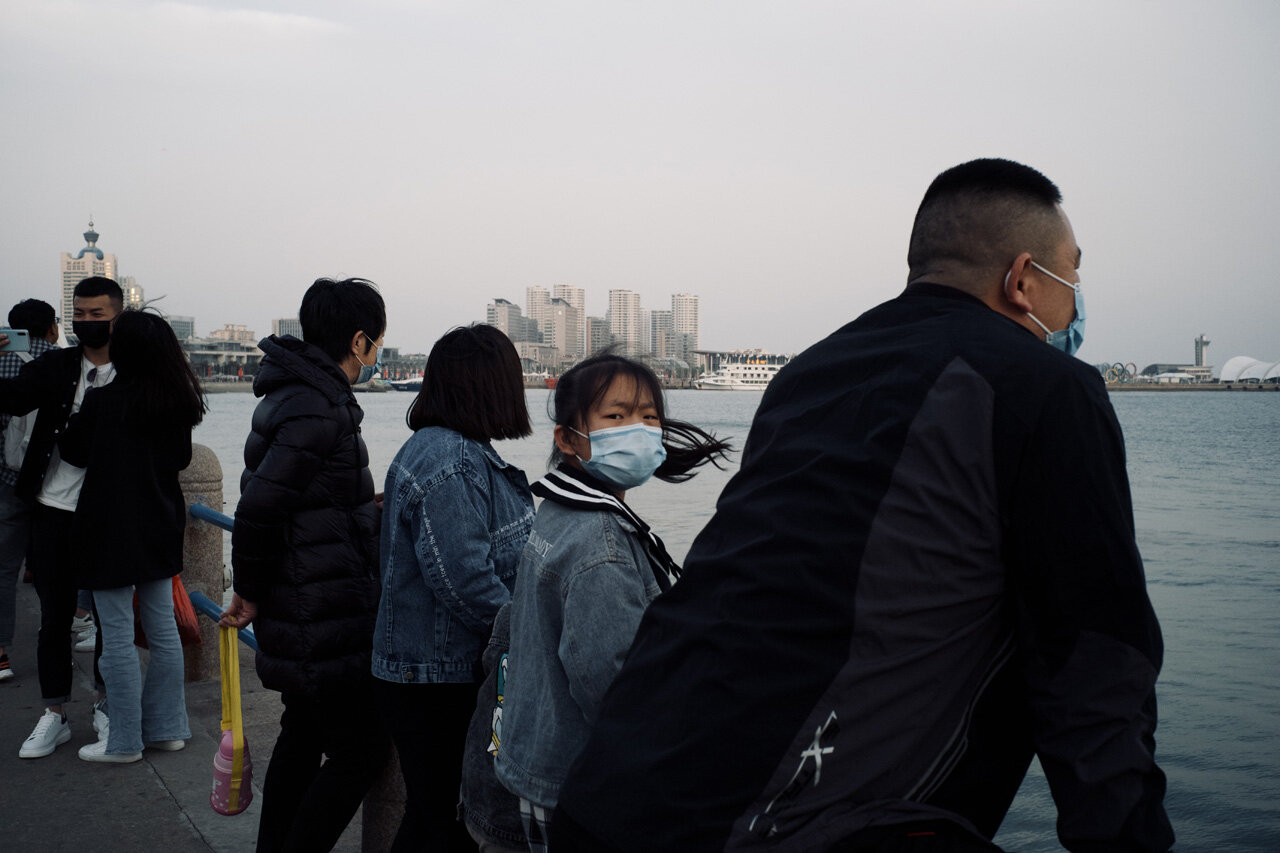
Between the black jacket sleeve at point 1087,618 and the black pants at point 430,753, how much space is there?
1924 millimetres

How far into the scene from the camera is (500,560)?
3020 mm

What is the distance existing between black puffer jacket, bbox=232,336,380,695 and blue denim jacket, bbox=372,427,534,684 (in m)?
0.29

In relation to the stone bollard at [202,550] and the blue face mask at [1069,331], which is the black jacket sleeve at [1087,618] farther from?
the stone bollard at [202,550]

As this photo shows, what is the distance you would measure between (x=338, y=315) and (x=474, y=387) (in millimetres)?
811

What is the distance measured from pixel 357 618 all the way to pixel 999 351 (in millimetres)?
2471

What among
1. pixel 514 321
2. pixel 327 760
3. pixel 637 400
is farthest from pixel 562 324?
pixel 637 400

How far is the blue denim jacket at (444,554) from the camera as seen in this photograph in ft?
9.53

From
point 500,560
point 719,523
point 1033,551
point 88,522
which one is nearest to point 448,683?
point 500,560

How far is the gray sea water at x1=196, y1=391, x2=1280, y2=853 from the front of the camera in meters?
8.09

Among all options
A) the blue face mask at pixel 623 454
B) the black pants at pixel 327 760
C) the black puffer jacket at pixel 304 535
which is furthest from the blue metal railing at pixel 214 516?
the blue face mask at pixel 623 454

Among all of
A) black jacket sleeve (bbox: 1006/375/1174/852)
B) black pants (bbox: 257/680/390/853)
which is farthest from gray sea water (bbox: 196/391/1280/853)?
black jacket sleeve (bbox: 1006/375/1174/852)

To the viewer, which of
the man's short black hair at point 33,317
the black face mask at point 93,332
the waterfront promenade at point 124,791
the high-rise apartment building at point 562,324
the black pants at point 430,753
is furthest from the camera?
the high-rise apartment building at point 562,324

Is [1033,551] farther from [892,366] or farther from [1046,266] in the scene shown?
[1046,266]

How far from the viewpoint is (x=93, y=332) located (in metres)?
4.94
